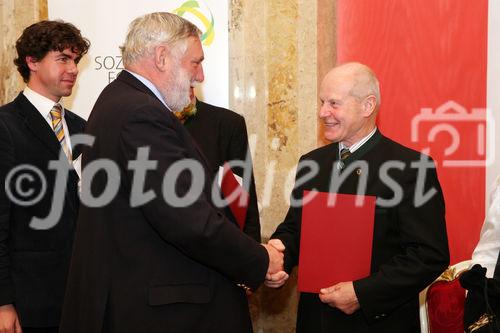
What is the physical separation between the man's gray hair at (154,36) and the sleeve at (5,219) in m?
0.82

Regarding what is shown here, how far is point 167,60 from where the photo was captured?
240cm

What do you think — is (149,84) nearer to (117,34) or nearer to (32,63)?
(32,63)

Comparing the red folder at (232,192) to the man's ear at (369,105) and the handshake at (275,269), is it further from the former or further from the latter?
the man's ear at (369,105)

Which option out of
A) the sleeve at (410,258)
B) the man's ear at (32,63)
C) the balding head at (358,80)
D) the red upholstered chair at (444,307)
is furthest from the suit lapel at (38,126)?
the red upholstered chair at (444,307)

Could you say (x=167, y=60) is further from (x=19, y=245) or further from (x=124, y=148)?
(x=19, y=245)

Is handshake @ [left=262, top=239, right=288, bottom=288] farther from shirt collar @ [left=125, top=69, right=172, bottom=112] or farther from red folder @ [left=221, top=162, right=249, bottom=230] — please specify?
shirt collar @ [left=125, top=69, right=172, bottom=112]

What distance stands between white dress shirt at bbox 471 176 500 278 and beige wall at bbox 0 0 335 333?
193 centimetres

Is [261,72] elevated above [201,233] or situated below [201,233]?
above

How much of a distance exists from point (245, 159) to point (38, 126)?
115 centimetres

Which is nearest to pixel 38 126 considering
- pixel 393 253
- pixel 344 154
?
pixel 344 154

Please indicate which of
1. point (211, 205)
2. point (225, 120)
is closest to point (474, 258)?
point (211, 205)

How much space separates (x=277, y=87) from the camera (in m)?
4.07

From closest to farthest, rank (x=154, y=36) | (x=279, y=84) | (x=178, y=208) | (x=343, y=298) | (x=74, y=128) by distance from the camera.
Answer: (x=178, y=208) → (x=154, y=36) → (x=343, y=298) → (x=74, y=128) → (x=279, y=84)

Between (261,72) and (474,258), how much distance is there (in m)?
2.17
